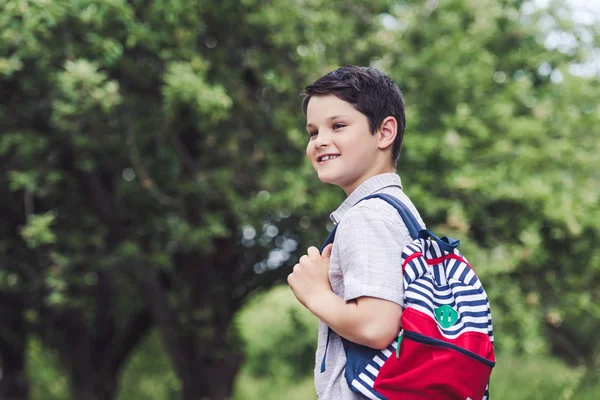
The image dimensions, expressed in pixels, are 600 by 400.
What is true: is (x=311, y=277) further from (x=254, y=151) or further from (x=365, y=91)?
(x=254, y=151)

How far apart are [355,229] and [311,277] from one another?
22 centimetres

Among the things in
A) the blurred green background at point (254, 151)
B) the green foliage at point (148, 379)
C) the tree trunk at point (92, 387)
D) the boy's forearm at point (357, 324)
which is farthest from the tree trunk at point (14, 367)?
the boy's forearm at point (357, 324)

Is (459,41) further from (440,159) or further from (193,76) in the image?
(193,76)

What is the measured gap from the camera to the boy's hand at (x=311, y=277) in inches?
88.7

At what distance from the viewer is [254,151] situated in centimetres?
859

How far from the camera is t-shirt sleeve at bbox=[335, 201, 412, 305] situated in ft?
6.85

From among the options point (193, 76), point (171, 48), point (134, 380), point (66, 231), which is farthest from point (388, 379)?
point (134, 380)

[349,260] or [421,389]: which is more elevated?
[349,260]

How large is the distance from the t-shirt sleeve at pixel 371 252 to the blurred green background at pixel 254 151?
14.7 ft

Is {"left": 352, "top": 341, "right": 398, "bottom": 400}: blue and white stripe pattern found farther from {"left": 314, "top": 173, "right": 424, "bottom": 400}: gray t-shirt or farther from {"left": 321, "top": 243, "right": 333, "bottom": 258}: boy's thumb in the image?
{"left": 321, "top": 243, "right": 333, "bottom": 258}: boy's thumb

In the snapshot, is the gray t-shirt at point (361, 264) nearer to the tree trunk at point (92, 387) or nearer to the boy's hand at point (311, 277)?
the boy's hand at point (311, 277)

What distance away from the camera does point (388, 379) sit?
6.75 feet

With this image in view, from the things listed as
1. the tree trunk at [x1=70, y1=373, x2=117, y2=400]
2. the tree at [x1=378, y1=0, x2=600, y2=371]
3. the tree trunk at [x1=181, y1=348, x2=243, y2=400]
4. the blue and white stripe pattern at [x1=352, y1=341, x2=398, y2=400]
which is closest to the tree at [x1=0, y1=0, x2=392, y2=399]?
the tree trunk at [x1=181, y1=348, x2=243, y2=400]

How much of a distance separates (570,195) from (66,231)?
19.6 feet
